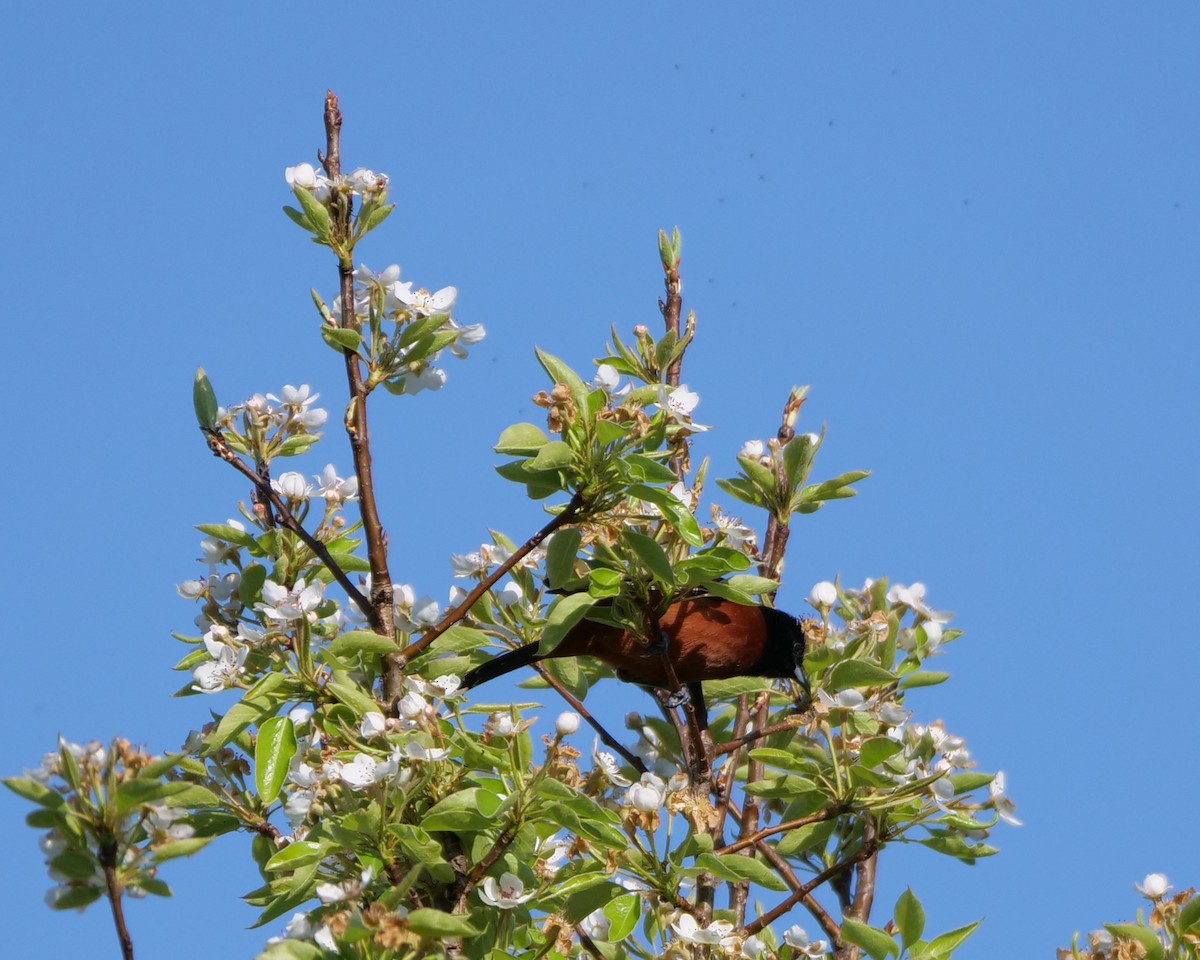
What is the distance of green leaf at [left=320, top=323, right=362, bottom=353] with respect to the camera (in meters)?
Result: 3.18

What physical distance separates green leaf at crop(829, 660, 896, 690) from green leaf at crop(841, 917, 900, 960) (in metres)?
0.59

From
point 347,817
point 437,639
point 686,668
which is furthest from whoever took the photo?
point 686,668

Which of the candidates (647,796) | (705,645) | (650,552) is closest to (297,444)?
(650,552)

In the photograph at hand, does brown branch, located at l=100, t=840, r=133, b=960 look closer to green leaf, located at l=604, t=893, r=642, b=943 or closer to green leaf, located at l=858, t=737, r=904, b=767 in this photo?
green leaf, located at l=604, t=893, r=642, b=943

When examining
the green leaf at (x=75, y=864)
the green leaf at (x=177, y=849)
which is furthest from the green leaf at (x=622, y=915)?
the green leaf at (x=75, y=864)

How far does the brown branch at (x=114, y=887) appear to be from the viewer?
2221 millimetres

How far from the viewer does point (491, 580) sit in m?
3.21

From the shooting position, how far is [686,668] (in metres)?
4.11

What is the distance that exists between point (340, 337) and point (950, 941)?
6.74ft

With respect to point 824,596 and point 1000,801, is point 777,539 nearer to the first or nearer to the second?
point 824,596

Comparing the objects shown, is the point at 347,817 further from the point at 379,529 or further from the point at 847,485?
the point at 847,485

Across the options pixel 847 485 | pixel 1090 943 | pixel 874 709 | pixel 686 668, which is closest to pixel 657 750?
pixel 686 668

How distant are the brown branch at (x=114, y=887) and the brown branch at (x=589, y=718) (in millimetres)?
1853

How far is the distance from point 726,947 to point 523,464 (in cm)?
120
